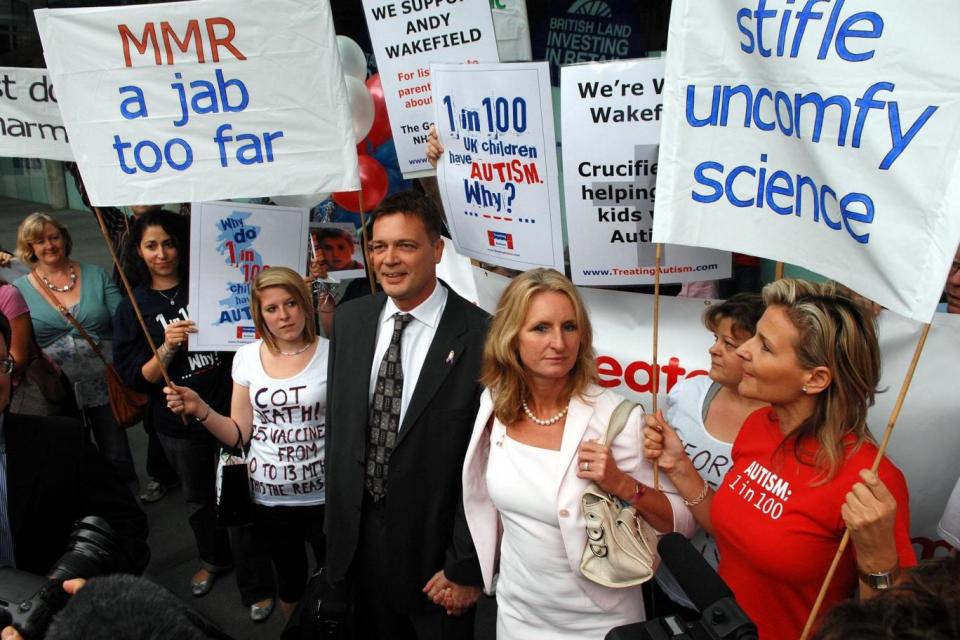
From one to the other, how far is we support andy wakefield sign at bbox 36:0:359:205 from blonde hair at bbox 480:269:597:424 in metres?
1.14

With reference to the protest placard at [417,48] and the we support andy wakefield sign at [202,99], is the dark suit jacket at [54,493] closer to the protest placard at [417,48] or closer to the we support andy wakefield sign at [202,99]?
the we support andy wakefield sign at [202,99]

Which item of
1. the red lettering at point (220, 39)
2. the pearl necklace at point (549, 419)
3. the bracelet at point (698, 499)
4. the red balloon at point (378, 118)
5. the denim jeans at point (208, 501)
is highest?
the red lettering at point (220, 39)

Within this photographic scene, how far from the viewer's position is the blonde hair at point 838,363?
1.70 metres

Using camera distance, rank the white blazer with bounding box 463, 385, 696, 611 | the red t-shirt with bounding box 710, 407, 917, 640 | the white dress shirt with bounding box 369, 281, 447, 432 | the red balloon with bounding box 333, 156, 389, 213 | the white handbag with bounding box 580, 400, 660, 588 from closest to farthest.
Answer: the red t-shirt with bounding box 710, 407, 917, 640 → the white handbag with bounding box 580, 400, 660, 588 → the white blazer with bounding box 463, 385, 696, 611 → the white dress shirt with bounding box 369, 281, 447, 432 → the red balloon with bounding box 333, 156, 389, 213

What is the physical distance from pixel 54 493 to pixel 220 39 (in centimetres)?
179

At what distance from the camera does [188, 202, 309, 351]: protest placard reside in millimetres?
3484

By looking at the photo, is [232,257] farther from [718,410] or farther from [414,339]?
[718,410]

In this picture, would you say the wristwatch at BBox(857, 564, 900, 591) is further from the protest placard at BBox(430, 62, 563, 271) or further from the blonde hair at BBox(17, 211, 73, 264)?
the blonde hair at BBox(17, 211, 73, 264)

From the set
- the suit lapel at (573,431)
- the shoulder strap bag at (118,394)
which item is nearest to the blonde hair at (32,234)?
the shoulder strap bag at (118,394)

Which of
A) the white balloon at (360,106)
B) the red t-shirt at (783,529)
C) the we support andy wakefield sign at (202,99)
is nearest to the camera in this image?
the red t-shirt at (783,529)

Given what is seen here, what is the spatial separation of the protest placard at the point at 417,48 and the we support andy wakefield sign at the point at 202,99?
0.81 m

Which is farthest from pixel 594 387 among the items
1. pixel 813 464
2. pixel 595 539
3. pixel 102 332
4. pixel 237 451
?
pixel 102 332

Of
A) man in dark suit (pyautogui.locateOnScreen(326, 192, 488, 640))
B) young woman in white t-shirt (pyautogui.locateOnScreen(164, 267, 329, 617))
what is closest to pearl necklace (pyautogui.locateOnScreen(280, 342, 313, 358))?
young woman in white t-shirt (pyautogui.locateOnScreen(164, 267, 329, 617))

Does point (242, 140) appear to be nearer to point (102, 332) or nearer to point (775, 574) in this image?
point (102, 332)
